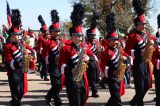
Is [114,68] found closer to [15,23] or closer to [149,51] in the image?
[149,51]

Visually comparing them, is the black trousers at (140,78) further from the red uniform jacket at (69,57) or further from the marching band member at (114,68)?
the red uniform jacket at (69,57)

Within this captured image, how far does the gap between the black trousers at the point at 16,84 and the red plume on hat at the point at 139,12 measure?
2.89 metres

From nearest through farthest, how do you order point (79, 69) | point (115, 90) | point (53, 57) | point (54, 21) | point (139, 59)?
point (79, 69) → point (115, 90) → point (139, 59) → point (53, 57) → point (54, 21)

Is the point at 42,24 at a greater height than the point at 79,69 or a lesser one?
greater

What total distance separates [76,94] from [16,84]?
6.52 ft

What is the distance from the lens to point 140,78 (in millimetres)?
9844

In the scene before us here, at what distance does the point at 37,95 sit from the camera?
13562 mm

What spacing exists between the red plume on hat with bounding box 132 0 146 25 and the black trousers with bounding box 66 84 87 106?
8.50 feet

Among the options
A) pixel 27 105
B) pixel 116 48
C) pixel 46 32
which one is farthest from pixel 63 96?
pixel 116 48

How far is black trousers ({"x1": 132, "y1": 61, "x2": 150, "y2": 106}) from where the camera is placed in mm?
9852

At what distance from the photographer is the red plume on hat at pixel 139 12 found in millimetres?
10191

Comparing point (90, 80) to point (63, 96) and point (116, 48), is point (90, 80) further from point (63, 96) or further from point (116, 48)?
point (116, 48)

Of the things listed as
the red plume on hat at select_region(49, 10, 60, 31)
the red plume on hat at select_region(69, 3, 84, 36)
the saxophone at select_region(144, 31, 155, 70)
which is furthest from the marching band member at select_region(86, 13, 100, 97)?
the red plume on hat at select_region(69, 3, 84, 36)

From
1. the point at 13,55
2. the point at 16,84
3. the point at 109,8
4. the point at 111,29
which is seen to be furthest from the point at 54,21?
the point at 109,8
